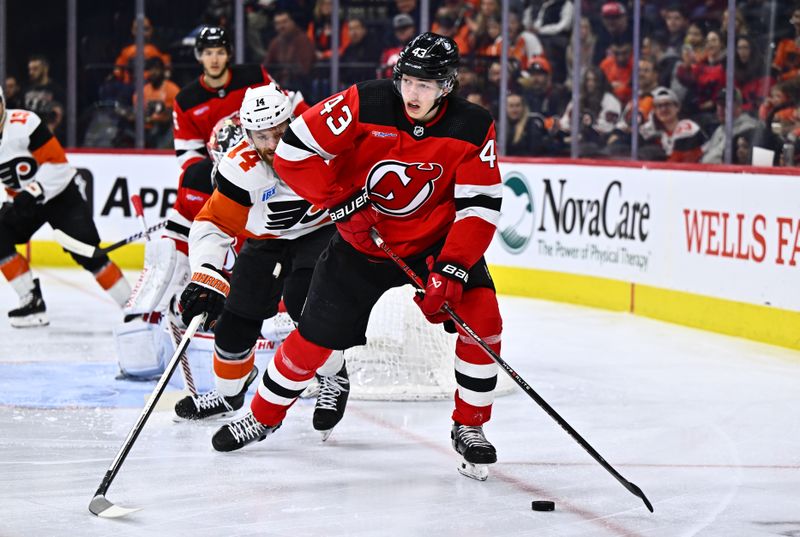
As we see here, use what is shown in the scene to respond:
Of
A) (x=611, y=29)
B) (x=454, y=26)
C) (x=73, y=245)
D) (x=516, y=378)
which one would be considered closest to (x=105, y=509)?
(x=516, y=378)

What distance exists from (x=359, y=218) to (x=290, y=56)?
572cm

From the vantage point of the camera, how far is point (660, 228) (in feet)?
21.9

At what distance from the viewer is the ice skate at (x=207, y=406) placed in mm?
4199

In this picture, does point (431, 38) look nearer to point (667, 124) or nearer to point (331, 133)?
point (331, 133)

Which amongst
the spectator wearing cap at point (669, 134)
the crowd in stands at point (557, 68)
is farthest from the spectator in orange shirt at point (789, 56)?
the spectator wearing cap at point (669, 134)

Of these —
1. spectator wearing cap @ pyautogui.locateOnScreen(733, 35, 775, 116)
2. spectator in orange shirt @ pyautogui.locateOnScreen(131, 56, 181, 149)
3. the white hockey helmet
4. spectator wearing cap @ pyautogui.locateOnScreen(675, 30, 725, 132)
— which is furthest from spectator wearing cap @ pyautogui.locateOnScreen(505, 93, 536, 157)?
the white hockey helmet

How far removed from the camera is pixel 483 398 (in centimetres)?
354

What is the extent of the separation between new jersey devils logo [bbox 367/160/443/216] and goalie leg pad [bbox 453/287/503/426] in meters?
0.28

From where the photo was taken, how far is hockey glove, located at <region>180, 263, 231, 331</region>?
3689 mm

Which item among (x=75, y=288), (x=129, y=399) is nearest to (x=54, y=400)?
(x=129, y=399)

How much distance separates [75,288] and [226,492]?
4928 mm

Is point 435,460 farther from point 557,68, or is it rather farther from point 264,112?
point 557,68

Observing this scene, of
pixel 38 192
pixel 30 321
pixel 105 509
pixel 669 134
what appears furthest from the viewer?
pixel 669 134

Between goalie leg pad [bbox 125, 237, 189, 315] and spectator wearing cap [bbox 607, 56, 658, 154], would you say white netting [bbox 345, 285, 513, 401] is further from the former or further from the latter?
spectator wearing cap [bbox 607, 56, 658, 154]
